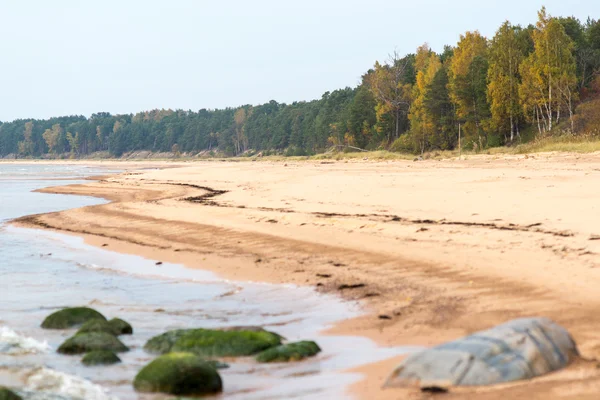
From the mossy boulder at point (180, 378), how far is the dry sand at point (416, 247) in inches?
53.3

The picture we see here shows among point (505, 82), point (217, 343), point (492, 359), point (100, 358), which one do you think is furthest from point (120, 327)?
point (505, 82)

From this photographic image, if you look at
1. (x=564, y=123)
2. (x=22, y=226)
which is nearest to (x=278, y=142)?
(x=564, y=123)

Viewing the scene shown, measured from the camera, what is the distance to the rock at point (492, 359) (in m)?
5.52

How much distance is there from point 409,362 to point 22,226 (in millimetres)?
19765

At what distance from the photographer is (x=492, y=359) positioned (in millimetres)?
5586

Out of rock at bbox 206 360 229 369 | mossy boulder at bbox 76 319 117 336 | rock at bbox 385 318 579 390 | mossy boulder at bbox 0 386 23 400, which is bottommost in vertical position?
rock at bbox 206 360 229 369

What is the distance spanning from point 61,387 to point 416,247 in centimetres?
759

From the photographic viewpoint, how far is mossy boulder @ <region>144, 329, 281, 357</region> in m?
7.52

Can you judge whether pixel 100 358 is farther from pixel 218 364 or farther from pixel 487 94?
pixel 487 94

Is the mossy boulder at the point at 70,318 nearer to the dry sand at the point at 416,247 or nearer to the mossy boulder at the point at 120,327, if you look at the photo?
the mossy boulder at the point at 120,327

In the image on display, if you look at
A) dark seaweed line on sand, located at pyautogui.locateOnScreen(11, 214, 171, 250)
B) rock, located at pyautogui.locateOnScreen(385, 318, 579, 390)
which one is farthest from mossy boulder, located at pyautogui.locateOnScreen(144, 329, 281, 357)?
dark seaweed line on sand, located at pyautogui.locateOnScreen(11, 214, 171, 250)

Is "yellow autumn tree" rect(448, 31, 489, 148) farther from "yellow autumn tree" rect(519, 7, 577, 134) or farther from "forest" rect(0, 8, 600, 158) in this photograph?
"yellow autumn tree" rect(519, 7, 577, 134)

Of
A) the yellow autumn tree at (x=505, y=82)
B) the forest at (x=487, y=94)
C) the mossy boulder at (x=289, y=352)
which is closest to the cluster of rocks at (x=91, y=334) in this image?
the mossy boulder at (x=289, y=352)

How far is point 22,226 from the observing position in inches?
905
